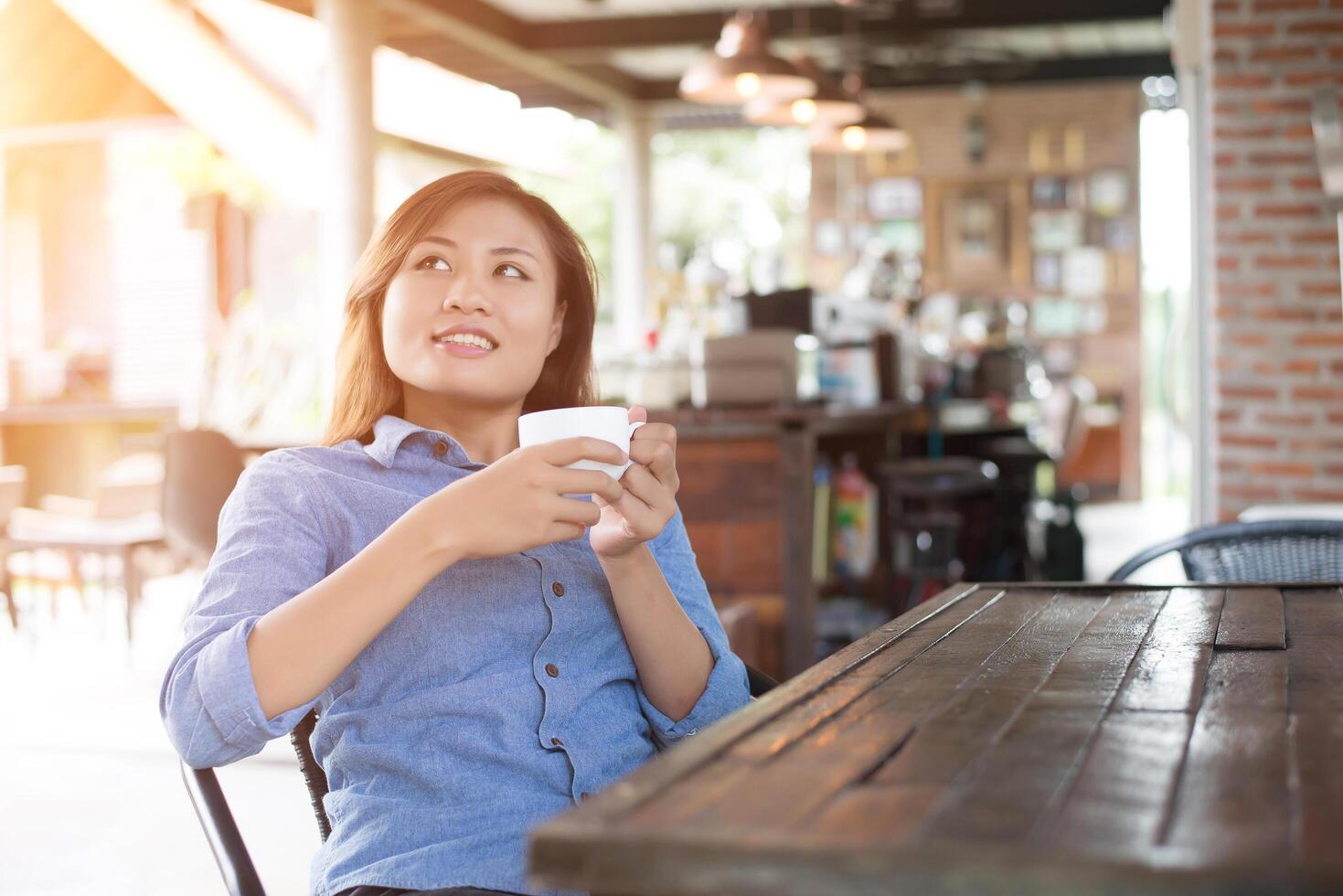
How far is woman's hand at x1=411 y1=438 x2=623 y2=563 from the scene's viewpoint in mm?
1111

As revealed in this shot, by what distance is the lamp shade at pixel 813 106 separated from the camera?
6.21 metres

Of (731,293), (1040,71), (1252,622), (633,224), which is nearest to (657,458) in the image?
(1252,622)

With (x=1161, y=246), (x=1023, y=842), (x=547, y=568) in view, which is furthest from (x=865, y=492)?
(x=1161, y=246)

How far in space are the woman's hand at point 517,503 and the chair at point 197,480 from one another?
3880 millimetres

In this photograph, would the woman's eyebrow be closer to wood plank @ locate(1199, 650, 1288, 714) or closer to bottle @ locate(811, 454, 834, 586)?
wood plank @ locate(1199, 650, 1288, 714)

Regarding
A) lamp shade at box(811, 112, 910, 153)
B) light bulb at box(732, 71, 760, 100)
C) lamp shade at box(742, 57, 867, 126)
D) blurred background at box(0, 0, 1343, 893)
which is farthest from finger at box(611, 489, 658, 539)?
lamp shade at box(811, 112, 910, 153)

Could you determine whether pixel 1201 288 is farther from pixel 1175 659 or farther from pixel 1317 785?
pixel 1317 785

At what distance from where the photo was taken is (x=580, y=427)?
3.71 feet

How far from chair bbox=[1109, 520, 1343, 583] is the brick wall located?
2.36 metres

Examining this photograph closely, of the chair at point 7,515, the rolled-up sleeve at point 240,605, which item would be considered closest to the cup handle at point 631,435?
the rolled-up sleeve at point 240,605

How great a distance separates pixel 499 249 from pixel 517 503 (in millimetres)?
443

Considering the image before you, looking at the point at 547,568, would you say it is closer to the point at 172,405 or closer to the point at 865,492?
the point at 865,492

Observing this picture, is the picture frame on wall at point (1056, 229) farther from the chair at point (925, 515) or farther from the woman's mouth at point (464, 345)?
the woman's mouth at point (464, 345)

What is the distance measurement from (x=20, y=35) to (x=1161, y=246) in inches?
372
